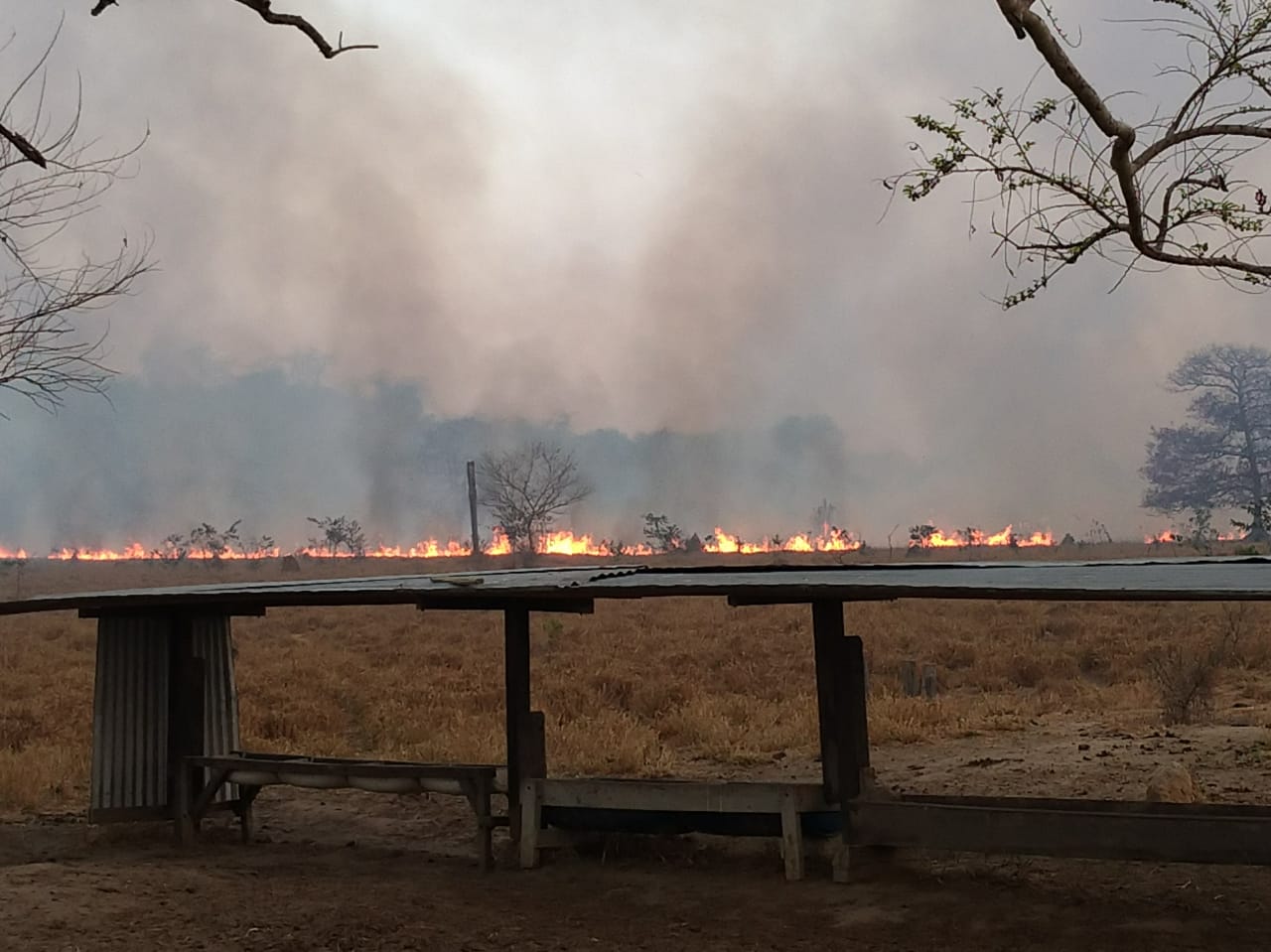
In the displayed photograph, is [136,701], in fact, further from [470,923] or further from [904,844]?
[904,844]

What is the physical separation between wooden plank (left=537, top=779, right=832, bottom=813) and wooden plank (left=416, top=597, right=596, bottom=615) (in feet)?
3.68

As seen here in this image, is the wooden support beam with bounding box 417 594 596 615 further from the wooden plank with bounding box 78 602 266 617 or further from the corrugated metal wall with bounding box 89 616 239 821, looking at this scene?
the corrugated metal wall with bounding box 89 616 239 821

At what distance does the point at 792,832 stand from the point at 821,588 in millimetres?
1710

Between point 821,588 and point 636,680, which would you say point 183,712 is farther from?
point 636,680

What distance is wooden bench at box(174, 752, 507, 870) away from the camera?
24.3ft

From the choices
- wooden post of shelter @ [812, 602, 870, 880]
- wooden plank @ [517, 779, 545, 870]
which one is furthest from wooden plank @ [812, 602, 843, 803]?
wooden plank @ [517, 779, 545, 870]

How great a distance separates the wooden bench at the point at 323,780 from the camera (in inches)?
291

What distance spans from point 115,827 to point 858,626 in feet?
59.8

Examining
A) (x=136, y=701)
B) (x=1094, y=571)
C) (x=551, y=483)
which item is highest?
(x=551, y=483)

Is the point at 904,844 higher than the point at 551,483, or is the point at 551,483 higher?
the point at 551,483

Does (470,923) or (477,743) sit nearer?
(470,923)

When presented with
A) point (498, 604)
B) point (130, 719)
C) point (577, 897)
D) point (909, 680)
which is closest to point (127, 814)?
point (130, 719)

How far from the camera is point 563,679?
57.9 feet

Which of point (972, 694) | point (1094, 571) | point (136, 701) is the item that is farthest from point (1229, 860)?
point (972, 694)
